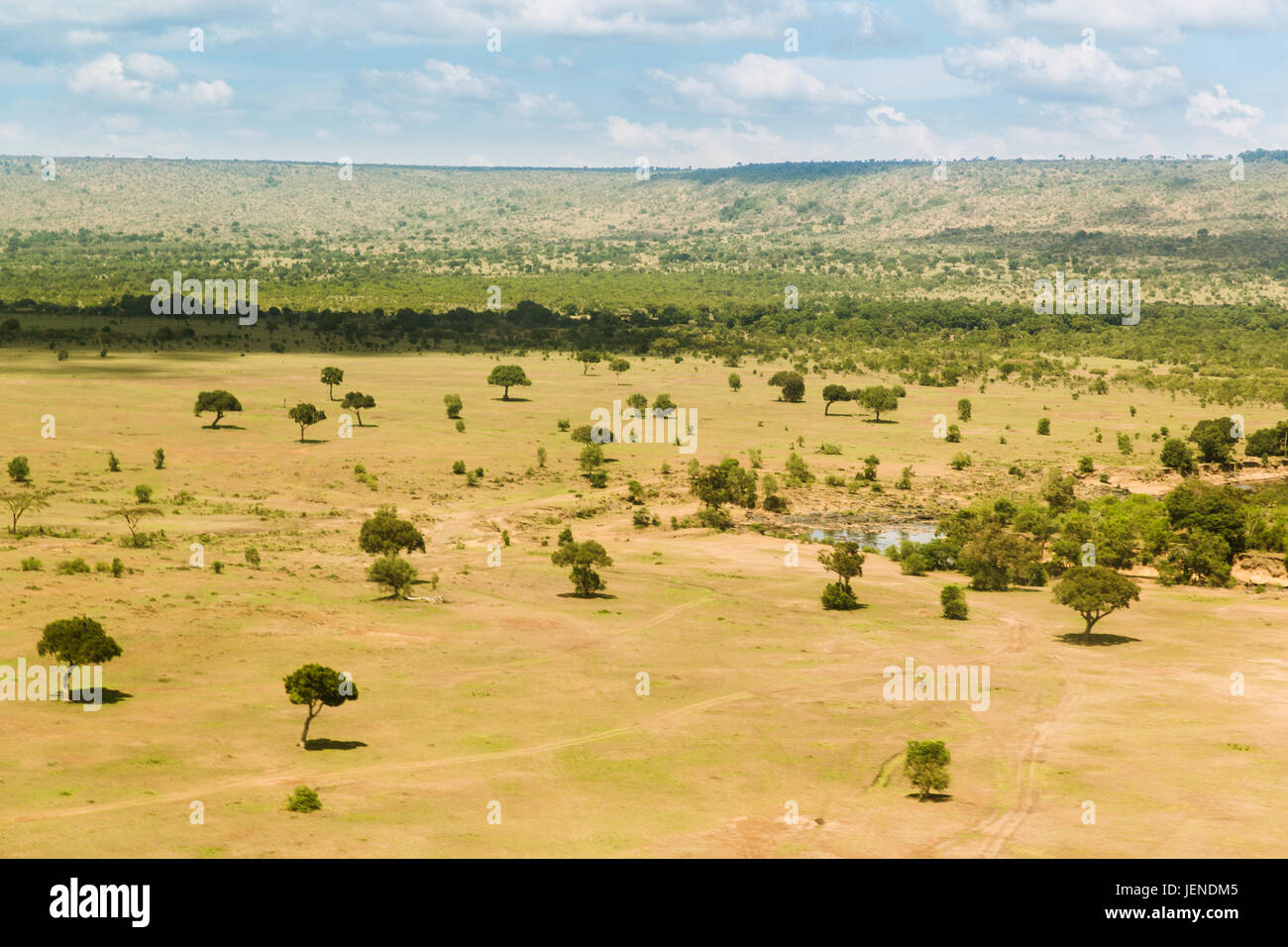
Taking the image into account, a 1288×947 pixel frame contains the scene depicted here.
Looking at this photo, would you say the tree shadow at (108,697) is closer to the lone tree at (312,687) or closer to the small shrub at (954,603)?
the lone tree at (312,687)

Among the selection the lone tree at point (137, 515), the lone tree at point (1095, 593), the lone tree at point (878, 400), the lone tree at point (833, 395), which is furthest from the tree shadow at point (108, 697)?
the lone tree at point (833, 395)

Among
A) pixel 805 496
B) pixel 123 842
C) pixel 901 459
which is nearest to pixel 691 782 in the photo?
pixel 123 842

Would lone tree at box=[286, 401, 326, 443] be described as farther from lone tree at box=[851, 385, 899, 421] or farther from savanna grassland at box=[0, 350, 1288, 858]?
lone tree at box=[851, 385, 899, 421]

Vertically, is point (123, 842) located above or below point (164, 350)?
below

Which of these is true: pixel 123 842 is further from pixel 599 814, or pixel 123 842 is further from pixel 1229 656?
pixel 1229 656

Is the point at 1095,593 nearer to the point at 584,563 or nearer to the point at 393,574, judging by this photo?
the point at 584,563

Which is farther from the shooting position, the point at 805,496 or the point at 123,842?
the point at 805,496

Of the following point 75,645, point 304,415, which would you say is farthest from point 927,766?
point 304,415
